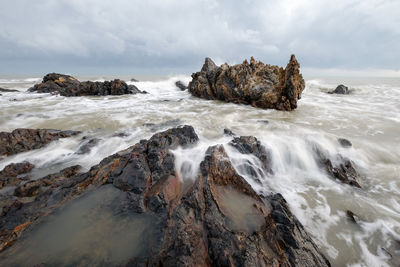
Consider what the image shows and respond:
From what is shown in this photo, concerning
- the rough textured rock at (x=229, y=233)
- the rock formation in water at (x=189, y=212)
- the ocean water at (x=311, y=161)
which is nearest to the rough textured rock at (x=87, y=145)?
the ocean water at (x=311, y=161)

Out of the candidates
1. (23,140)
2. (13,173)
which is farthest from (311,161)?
(23,140)

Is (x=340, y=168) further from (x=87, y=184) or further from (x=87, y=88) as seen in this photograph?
(x=87, y=88)

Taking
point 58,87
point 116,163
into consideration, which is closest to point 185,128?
point 116,163

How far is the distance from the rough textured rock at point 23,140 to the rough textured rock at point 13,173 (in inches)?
53.8

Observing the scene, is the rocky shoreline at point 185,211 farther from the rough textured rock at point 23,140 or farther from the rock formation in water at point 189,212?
the rough textured rock at point 23,140

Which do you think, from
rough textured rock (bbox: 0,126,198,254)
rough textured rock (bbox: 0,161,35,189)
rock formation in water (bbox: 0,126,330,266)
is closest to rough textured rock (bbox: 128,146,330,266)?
rock formation in water (bbox: 0,126,330,266)

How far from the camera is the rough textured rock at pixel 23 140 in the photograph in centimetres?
562

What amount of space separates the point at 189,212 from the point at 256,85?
42.3 ft

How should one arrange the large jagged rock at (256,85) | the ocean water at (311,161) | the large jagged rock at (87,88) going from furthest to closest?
the large jagged rock at (87,88) → the large jagged rock at (256,85) → the ocean water at (311,161)

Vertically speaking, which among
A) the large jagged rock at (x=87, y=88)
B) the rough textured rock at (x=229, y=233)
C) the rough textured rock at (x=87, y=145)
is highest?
the large jagged rock at (x=87, y=88)

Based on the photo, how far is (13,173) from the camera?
4.37m

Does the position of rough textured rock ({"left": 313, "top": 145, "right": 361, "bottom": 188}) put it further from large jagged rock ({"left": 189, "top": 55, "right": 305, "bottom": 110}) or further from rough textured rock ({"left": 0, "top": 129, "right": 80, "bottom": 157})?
rough textured rock ({"left": 0, "top": 129, "right": 80, "bottom": 157})

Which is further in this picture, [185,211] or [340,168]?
[340,168]

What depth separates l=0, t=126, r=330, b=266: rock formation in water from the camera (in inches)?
83.3
